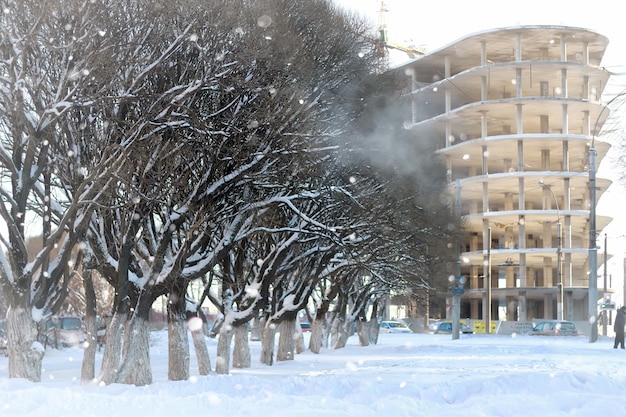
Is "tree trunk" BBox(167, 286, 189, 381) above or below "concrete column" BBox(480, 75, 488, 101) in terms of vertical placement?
below

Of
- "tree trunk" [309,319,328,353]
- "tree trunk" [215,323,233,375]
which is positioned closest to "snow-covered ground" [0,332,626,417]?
"tree trunk" [215,323,233,375]

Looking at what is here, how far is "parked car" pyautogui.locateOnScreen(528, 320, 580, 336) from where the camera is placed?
64.8 m

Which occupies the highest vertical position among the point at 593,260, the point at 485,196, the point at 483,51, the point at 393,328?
the point at 483,51

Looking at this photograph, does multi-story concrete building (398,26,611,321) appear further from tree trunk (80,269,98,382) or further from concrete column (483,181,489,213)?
tree trunk (80,269,98,382)

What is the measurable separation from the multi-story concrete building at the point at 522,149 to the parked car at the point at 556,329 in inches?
798

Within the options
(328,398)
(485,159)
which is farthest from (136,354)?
(485,159)

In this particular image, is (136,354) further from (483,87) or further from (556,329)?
(483,87)

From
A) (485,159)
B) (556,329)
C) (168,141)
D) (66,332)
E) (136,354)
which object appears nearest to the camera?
(168,141)

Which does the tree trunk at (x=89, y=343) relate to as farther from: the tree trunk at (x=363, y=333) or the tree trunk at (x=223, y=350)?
the tree trunk at (x=363, y=333)

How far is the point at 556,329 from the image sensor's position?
6525cm

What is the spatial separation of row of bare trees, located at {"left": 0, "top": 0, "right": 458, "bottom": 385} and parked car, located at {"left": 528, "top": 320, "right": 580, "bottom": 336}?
39912mm

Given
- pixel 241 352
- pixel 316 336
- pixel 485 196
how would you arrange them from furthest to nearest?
pixel 485 196 → pixel 316 336 → pixel 241 352

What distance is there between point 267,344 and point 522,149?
2569 inches

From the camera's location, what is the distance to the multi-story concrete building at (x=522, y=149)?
299 feet
